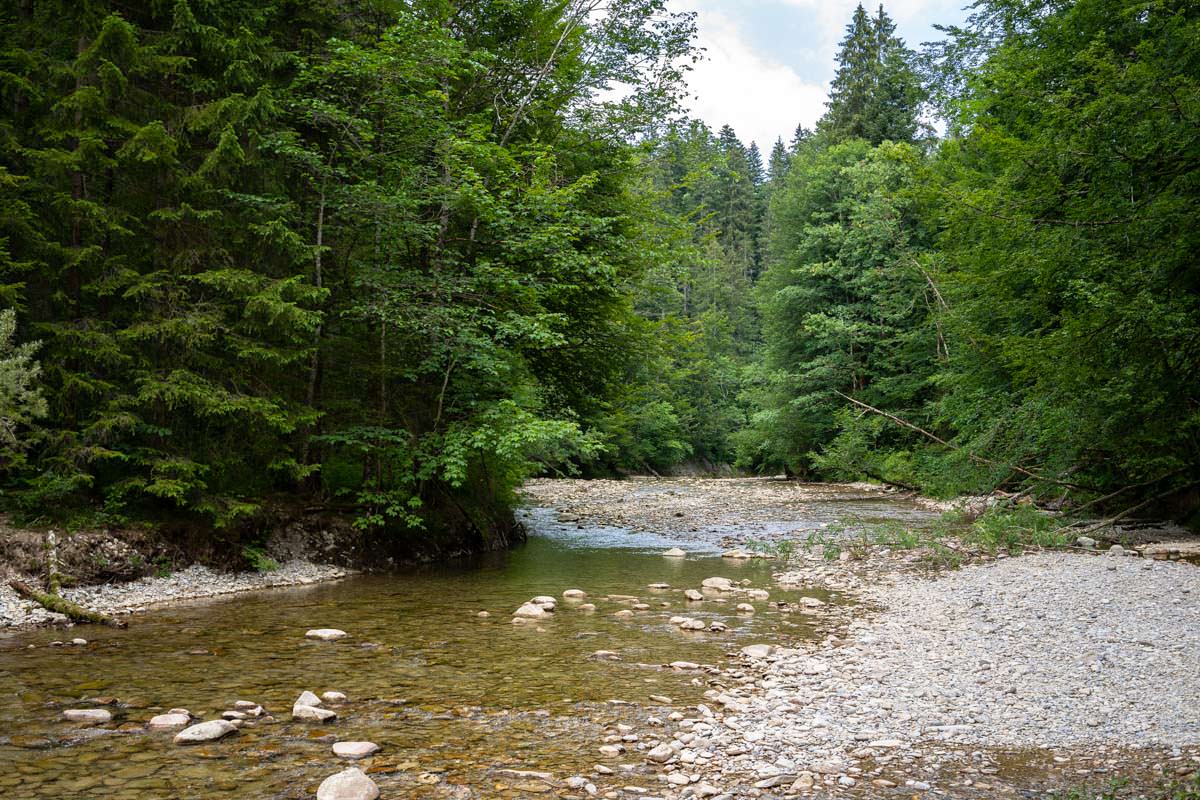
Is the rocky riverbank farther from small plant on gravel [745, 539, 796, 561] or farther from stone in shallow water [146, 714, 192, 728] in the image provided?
small plant on gravel [745, 539, 796, 561]

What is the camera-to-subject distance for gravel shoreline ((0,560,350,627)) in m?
7.63

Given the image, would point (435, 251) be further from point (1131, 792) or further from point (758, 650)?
point (1131, 792)

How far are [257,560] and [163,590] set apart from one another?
1.49 meters

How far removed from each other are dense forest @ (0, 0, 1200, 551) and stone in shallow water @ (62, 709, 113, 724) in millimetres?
3849

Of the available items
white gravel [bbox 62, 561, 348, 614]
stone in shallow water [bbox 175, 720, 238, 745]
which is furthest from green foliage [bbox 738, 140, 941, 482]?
stone in shallow water [bbox 175, 720, 238, 745]

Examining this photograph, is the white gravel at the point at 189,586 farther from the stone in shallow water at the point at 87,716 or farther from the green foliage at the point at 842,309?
the green foliage at the point at 842,309

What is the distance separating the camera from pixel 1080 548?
11625 millimetres

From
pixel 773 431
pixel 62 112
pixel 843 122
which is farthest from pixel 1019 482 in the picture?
pixel 843 122

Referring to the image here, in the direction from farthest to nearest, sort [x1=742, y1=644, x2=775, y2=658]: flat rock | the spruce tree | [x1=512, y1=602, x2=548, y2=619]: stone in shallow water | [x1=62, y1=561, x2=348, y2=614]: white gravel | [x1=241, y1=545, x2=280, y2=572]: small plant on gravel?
the spruce tree → [x1=241, y1=545, x2=280, y2=572]: small plant on gravel → [x1=512, y1=602, x2=548, y2=619]: stone in shallow water → [x1=62, y1=561, x2=348, y2=614]: white gravel → [x1=742, y1=644, x2=775, y2=658]: flat rock

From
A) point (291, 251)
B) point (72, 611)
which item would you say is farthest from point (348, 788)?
point (291, 251)

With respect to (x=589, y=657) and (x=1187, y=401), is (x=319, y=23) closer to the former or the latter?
(x=589, y=657)

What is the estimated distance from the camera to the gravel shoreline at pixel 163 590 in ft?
25.0

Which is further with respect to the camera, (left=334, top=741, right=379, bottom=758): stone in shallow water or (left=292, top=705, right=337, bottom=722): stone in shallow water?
(left=292, top=705, right=337, bottom=722): stone in shallow water

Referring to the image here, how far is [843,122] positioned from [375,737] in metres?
45.2
